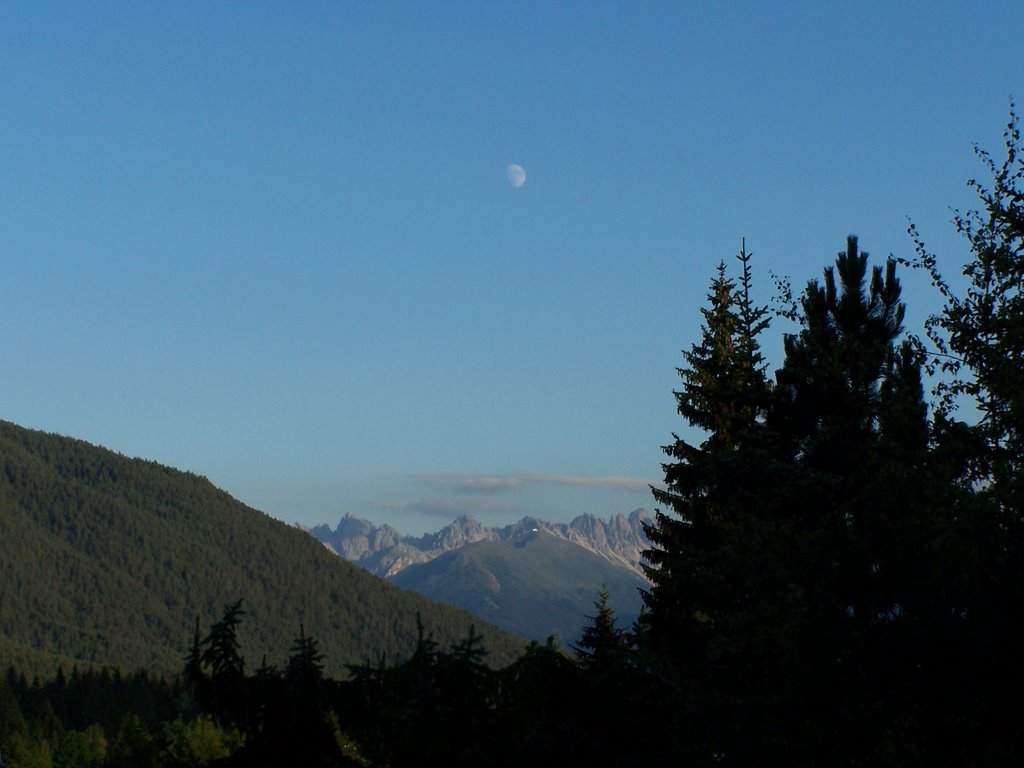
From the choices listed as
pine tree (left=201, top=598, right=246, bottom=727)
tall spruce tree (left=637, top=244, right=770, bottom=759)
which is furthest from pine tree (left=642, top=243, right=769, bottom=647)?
pine tree (left=201, top=598, right=246, bottom=727)

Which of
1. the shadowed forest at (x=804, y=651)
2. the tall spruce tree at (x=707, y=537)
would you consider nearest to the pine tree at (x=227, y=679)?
the shadowed forest at (x=804, y=651)

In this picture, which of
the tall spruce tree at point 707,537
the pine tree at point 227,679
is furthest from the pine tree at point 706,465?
the pine tree at point 227,679

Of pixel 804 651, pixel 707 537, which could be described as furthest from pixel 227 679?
pixel 707 537

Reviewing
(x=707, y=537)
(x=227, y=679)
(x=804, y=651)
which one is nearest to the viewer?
(x=227, y=679)

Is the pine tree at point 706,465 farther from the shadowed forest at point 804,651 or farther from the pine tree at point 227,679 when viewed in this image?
the pine tree at point 227,679

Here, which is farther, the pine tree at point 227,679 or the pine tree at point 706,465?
the pine tree at point 706,465

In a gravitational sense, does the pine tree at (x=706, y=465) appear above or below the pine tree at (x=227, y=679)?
above

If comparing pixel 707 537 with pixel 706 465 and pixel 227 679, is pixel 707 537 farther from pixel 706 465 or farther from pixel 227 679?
pixel 227 679

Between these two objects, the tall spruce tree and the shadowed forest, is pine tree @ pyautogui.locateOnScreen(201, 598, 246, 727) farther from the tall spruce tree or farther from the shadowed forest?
the tall spruce tree

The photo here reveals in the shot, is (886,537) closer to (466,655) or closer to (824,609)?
(824,609)

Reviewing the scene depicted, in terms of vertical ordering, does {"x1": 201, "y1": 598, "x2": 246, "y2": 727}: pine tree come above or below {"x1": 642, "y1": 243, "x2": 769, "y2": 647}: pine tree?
below

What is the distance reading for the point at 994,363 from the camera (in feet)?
58.5

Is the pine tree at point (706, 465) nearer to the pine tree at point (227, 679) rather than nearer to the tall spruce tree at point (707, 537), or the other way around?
the tall spruce tree at point (707, 537)

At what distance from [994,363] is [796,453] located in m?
9.21
